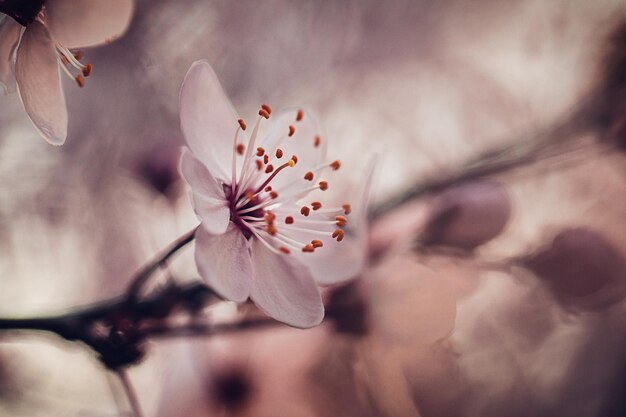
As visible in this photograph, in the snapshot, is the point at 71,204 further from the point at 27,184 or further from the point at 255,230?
the point at 255,230

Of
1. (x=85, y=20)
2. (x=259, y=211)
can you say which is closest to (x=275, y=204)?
(x=259, y=211)

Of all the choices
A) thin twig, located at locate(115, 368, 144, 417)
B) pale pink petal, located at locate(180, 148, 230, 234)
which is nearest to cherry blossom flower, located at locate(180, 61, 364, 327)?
pale pink petal, located at locate(180, 148, 230, 234)

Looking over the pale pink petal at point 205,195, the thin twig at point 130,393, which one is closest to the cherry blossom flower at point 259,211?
the pale pink petal at point 205,195

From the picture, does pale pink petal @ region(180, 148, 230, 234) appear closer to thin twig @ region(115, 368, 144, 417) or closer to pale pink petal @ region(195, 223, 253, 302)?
pale pink petal @ region(195, 223, 253, 302)

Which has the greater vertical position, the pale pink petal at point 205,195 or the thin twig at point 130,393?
the pale pink petal at point 205,195

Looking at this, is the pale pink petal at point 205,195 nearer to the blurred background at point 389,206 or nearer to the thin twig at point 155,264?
the thin twig at point 155,264

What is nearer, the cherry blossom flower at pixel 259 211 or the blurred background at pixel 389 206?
the cherry blossom flower at pixel 259 211

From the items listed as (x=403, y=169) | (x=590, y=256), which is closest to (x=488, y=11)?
(x=403, y=169)
